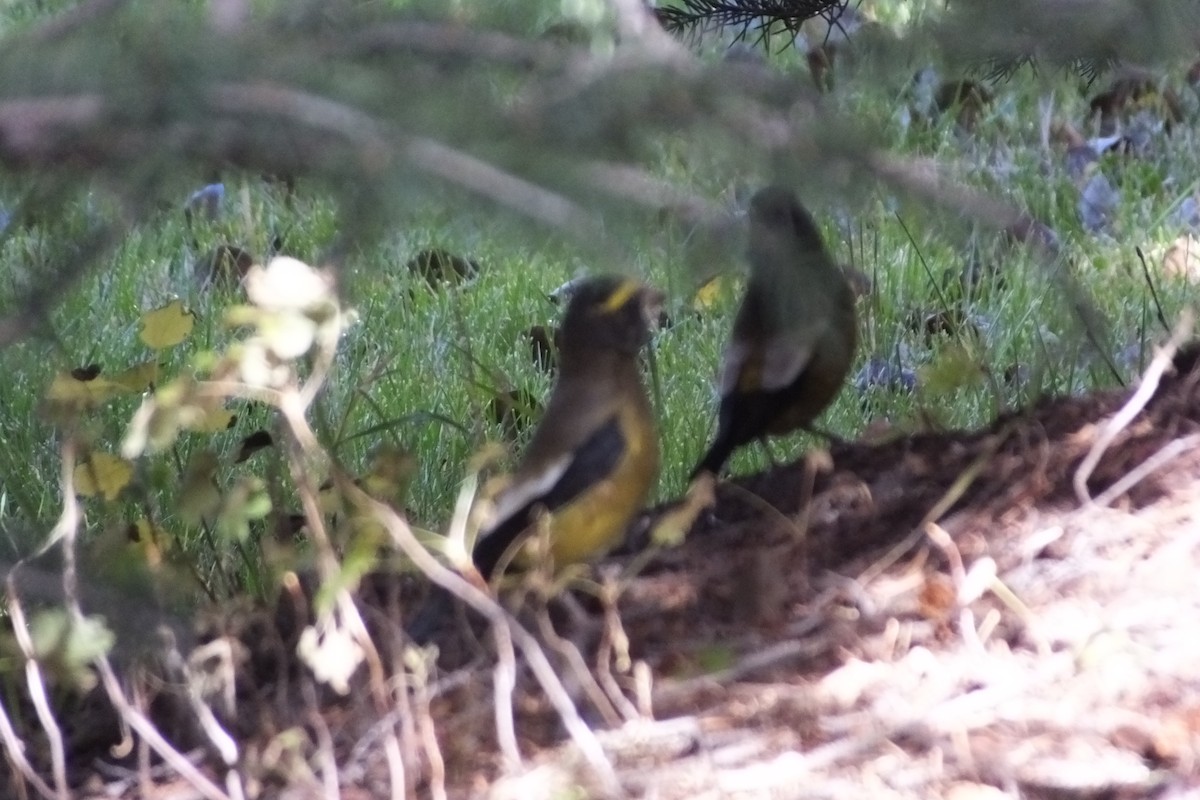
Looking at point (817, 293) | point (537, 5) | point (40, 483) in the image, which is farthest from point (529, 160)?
point (40, 483)

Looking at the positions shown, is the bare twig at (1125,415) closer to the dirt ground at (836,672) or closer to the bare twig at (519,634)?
the dirt ground at (836,672)

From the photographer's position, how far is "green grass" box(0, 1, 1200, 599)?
3.50 meters

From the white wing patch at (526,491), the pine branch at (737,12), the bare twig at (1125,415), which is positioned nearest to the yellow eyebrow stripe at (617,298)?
the white wing patch at (526,491)

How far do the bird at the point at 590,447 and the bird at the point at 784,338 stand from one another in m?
0.27

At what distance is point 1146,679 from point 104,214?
140 cm

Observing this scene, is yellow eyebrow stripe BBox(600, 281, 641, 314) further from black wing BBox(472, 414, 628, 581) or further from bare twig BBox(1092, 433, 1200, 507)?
bare twig BBox(1092, 433, 1200, 507)

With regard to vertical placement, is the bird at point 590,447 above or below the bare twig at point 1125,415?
below

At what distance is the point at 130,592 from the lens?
2.21 meters

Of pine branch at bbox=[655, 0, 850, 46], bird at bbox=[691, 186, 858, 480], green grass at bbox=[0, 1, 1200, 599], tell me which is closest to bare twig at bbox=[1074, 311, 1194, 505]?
green grass at bbox=[0, 1, 1200, 599]

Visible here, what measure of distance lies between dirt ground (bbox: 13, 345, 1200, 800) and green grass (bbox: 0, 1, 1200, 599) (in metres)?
0.42

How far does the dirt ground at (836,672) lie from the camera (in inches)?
74.2

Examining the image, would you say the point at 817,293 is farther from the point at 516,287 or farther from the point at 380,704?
the point at 516,287

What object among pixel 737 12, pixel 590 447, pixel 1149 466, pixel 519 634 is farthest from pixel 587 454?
pixel 737 12

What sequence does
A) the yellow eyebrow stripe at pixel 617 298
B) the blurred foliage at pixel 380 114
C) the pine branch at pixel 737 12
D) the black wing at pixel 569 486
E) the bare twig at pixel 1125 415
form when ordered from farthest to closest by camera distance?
the pine branch at pixel 737 12 < the yellow eyebrow stripe at pixel 617 298 < the black wing at pixel 569 486 < the bare twig at pixel 1125 415 < the blurred foliage at pixel 380 114
